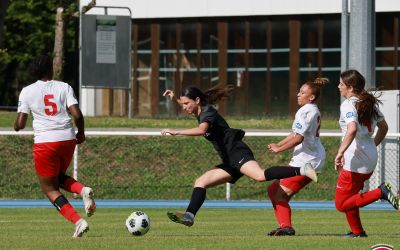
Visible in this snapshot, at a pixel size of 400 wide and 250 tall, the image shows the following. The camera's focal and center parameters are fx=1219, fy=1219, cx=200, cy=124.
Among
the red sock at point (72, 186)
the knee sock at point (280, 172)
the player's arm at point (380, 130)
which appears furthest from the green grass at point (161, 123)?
the player's arm at point (380, 130)

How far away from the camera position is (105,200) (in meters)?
23.6

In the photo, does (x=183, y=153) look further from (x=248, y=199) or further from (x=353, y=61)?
(x=353, y=61)

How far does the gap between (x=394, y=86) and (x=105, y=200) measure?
719 inches

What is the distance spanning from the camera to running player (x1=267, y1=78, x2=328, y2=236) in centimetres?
1319

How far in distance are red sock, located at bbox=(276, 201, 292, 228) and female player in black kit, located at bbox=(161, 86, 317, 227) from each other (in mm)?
552

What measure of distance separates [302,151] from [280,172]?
1.85 ft

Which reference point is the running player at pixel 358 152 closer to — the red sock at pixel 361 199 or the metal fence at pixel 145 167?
the red sock at pixel 361 199

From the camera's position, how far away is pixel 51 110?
12.6 m

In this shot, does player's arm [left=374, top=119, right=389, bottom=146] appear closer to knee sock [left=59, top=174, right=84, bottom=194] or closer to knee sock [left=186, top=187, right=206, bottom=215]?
knee sock [left=186, top=187, right=206, bottom=215]

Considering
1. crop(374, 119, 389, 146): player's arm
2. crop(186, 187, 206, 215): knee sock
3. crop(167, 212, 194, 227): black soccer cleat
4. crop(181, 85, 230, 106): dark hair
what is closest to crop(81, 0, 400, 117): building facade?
crop(181, 85, 230, 106): dark hair

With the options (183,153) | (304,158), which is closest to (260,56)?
(183,153)

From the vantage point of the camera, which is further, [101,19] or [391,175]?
[101,19]

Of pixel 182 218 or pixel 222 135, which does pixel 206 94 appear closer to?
pixel 222 135

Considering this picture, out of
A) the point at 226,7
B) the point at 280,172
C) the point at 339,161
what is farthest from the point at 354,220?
the point at 226,7
